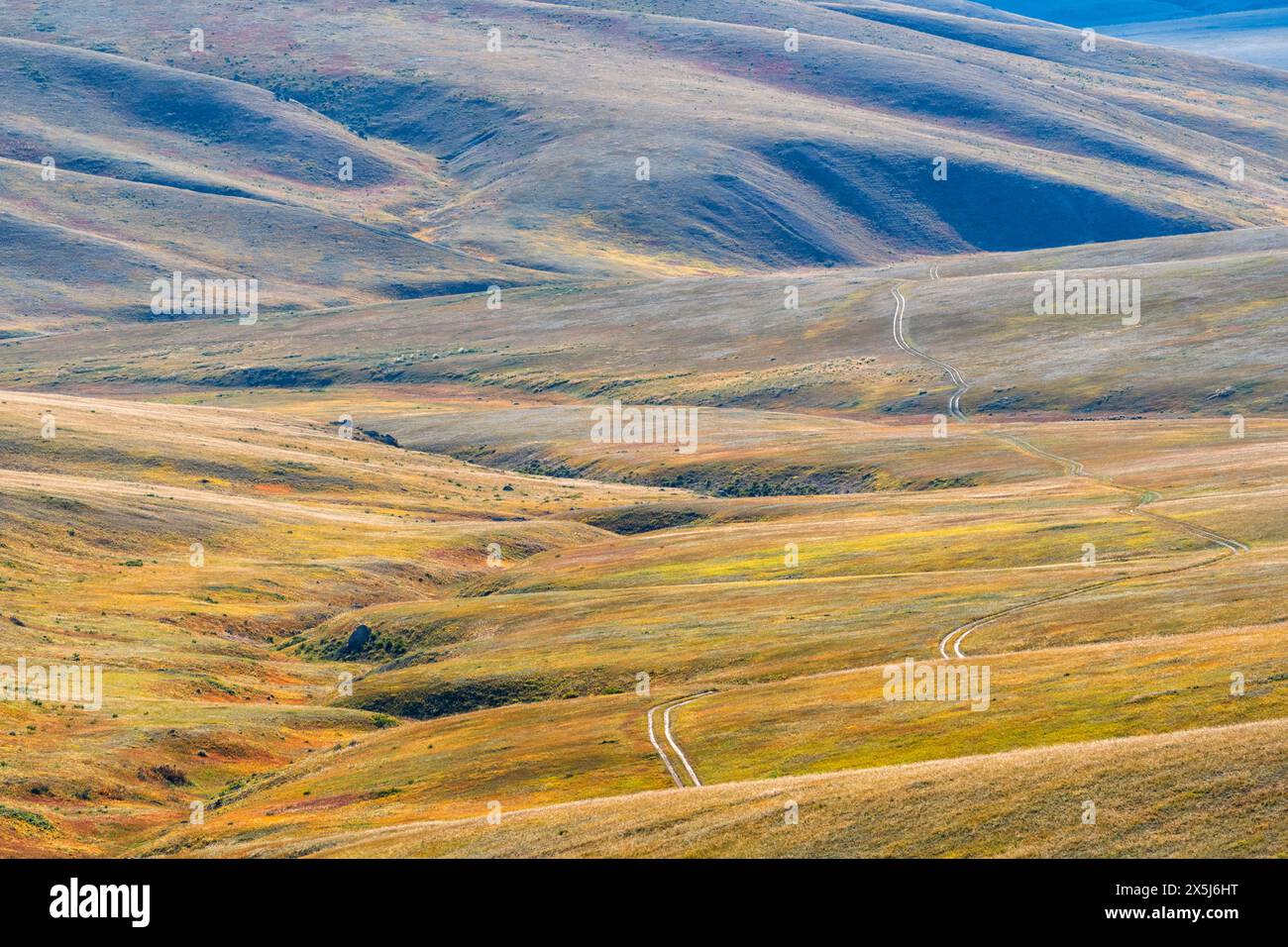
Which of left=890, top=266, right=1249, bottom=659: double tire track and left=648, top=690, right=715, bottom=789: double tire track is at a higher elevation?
left=890, top=266, right=1249, bottom=659: double tire track

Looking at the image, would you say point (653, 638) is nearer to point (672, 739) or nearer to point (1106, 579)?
point (672, 739)

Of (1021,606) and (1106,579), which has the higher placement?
(1106,579)

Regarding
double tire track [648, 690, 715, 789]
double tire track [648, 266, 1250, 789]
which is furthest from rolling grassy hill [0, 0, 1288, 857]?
double tire track [648, 266, 1250, 789]

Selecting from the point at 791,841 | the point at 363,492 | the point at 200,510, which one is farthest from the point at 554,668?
the point at 363,492

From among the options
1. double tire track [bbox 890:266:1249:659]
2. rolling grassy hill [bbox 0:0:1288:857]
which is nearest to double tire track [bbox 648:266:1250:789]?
double tire track [bbox 890:266:1249:659]

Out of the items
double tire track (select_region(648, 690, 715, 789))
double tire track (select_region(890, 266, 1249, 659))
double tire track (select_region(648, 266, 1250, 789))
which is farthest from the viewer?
double tire track (select_region(890, 266, 1249, 659))

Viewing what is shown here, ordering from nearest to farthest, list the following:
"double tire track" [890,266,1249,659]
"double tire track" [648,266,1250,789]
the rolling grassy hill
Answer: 1. the rolling grassy hill
2. "double tire track" [648,266,1250,789]
3. "double tire track" [890,266,1249,659]

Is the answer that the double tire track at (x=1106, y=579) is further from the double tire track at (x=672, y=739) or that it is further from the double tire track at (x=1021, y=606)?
the double tire track at (x=672, y=739)

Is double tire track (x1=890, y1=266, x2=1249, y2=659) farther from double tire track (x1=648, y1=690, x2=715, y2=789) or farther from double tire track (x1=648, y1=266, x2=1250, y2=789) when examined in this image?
double tire track (x1=648, y1=690, x2=715, y2=789)

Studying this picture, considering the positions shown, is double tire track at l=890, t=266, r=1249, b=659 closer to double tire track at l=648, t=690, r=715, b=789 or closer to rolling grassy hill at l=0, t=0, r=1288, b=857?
rolling grassy hill at l=0, t=0, r=1288, b=857

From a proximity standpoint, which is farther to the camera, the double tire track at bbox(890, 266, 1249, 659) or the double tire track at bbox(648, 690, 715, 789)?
the double tire track at bbox(890, 266, 1249, 659)

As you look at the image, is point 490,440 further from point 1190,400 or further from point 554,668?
point 554,668

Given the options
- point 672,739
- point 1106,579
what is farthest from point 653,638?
point 1106,579
